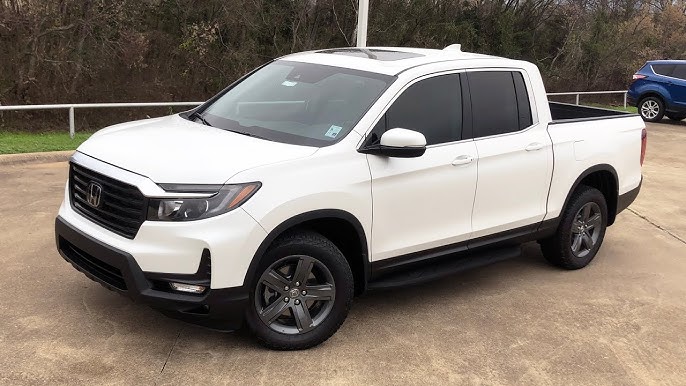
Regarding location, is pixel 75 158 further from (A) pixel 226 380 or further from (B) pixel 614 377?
(B) pixel 614 377

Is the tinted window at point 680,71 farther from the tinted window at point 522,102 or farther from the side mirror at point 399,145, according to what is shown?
the side mirror at point 399,145

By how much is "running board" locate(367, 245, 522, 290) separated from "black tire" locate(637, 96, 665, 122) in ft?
47.4

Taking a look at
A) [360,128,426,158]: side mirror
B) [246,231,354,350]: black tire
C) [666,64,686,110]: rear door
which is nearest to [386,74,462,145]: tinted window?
[360,128,426,158]: side mirror

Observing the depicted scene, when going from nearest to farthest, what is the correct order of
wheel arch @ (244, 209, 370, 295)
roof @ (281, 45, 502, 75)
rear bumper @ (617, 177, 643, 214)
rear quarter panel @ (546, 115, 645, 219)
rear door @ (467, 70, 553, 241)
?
wheel arch @ (244, 209, 370, 295)
roof @ (281, 45, 502, 75)
rear door @ (467, 70, 553, 241)
rear quarter panel @ (546, 115, 645, 219)
rear bumper @ (617, 177, 643, 214)

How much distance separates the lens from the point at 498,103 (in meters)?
5.07

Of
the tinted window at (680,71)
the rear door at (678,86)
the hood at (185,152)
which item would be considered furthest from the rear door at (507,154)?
the tinted window at (680,71)

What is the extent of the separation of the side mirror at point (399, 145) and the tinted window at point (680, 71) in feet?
51.2

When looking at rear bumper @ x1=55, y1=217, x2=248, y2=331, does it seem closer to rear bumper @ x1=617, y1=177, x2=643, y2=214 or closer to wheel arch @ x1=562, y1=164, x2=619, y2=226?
wheel arch @ x1=562, y1=164, x2=619, y2=226

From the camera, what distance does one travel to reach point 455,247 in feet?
15.6

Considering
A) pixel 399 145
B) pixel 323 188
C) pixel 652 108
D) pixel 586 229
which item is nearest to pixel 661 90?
pixel 652 108

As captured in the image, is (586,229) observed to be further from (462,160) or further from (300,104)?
(300,104)

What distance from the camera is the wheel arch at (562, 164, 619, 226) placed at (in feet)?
18.5

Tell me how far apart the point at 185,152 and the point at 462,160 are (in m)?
1.90

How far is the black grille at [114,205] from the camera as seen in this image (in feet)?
12.0
